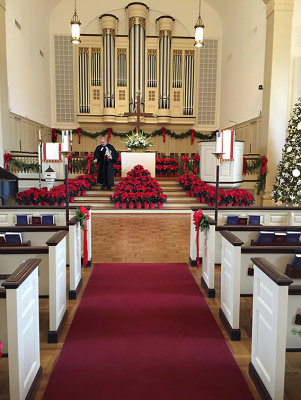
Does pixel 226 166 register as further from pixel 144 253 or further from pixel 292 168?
pixel 144 253

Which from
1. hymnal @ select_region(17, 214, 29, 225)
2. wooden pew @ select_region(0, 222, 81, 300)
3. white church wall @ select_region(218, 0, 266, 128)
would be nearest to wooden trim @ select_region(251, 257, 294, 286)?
wooden pew @ select_region(0, 222, 81, 300)

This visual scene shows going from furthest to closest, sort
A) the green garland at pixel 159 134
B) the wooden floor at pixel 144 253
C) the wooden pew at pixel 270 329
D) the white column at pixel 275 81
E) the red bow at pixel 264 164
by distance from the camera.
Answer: the green garland at pixel 159 134 → the red bow at pixel 264 164 → the white column at pixel 275 81 → the wooden floor at pixel 144 253 → the wooden pew at pixel 270 329

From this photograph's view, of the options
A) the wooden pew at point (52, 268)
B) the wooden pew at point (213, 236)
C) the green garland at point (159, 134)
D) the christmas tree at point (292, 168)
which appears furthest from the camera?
the green garland at point (159, 134)

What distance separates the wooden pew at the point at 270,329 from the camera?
2.30m

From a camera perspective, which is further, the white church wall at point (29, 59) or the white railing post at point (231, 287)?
A: the white church wall at point (29, 59)

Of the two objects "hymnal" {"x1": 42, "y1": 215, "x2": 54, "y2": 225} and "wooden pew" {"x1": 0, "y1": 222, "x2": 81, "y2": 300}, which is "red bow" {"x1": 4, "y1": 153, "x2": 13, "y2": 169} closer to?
"hymnal" {"x1": 42, "y1": 215, "x2": 54, "y2": 225}

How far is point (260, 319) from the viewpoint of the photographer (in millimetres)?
2621

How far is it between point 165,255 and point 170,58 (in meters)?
11.6

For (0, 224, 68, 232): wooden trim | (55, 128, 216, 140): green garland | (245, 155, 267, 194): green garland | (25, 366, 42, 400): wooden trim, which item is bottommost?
(25, 366, 42, 400): wooden trim

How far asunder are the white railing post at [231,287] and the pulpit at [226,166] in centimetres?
659

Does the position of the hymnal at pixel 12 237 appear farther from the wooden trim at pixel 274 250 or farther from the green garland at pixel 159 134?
the green garland at pixel 159 134

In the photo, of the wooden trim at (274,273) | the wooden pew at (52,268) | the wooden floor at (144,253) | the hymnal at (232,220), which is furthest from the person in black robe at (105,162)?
the wooden trim at (274,273)

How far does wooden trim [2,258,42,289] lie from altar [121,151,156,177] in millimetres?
8754

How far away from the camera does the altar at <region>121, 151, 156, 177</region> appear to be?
11227mm
